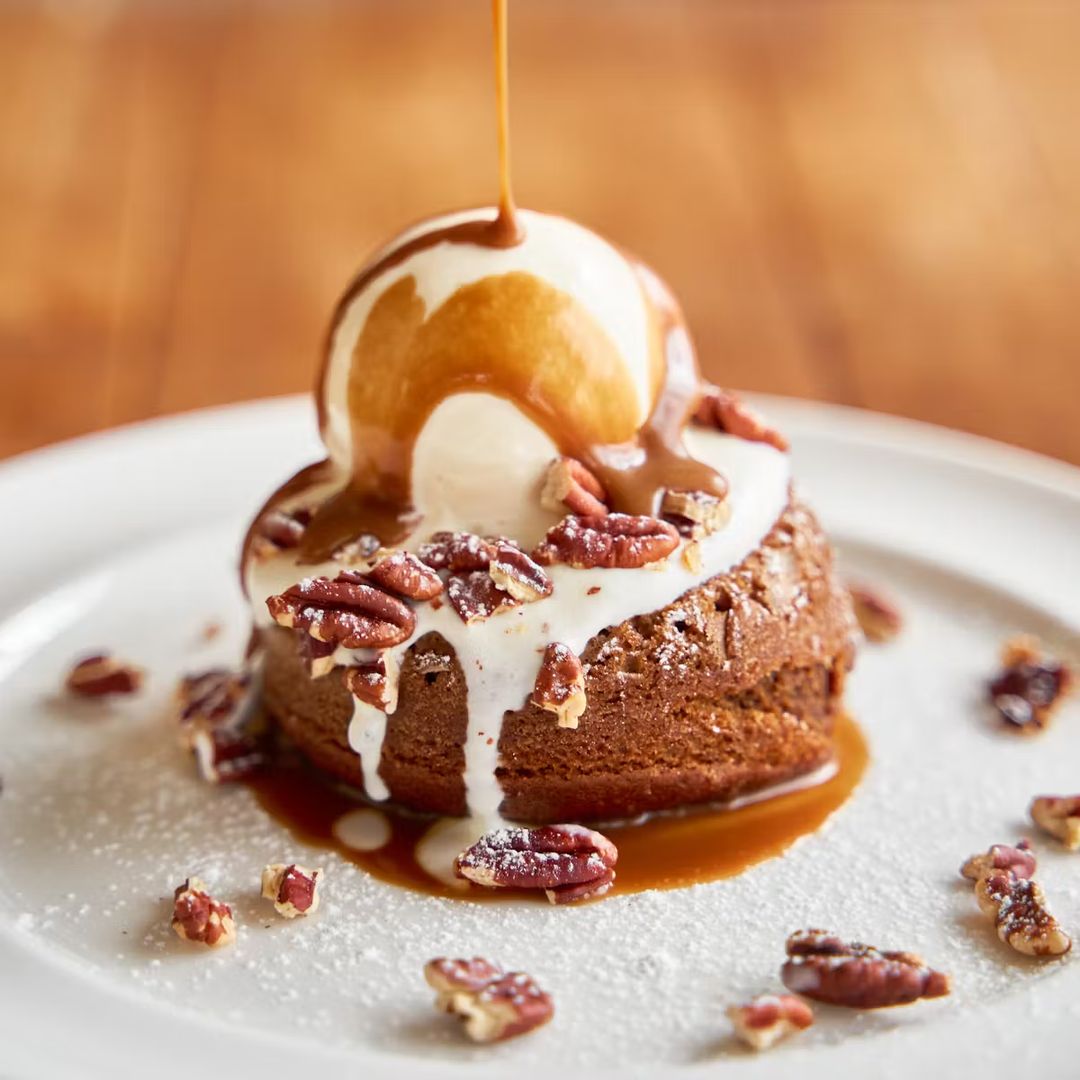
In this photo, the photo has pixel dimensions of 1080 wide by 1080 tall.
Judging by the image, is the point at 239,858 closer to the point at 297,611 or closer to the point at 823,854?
the point at 297,611

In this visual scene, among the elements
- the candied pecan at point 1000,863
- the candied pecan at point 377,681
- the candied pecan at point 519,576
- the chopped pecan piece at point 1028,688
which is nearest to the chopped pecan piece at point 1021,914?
the candied pecan at point 1000,863

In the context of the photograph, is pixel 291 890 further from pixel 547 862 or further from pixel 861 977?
pixel 861 977

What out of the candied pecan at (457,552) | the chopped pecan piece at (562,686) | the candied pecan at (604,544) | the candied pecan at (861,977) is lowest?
the candied pecan at (861,977)

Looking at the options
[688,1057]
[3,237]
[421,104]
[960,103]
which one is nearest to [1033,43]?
[960,103]

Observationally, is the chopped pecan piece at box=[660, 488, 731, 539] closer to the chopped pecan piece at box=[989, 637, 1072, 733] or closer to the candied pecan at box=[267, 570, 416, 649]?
the candied pecan at box=[267, 570, 416, 649]

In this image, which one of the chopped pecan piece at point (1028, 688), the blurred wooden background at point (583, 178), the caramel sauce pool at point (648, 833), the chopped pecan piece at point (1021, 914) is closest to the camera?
the chopped pecan piece at point (1021, 914)

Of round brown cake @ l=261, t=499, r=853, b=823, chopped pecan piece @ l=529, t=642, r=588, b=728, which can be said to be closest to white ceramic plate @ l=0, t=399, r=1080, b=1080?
round brown cake @ l=261, t=499, r=853, b=823

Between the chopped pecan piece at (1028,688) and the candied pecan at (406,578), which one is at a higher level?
the candied pecan at (406,578)

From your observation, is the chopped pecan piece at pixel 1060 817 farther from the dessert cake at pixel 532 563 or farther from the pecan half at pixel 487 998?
the pecan half at pixel 487 998
